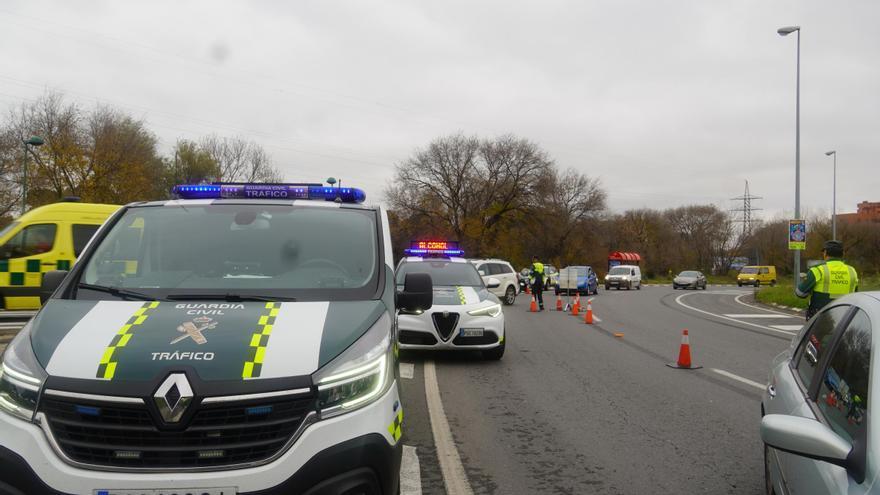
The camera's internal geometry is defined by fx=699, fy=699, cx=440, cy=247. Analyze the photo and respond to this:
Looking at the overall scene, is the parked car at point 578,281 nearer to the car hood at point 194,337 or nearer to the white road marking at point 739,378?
the white road marking at point 739,378

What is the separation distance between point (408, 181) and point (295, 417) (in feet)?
217

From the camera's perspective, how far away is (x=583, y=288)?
38.3 meters

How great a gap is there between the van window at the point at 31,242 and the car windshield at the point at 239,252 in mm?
11415

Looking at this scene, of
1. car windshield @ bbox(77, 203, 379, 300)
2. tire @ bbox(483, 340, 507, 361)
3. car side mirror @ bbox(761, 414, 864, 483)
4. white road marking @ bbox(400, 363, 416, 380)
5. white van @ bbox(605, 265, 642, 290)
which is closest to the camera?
car side mirror @ bbox(761, 414, 864, 483)

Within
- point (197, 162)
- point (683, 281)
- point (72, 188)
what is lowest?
point (683, 281)

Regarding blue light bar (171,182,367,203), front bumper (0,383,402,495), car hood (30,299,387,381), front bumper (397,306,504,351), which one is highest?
blue light bar (171,182,367,203)

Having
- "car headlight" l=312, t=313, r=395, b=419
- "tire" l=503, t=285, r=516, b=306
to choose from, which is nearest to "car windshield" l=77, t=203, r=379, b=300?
"car headlight" l=312, t=313, r=395, b=419

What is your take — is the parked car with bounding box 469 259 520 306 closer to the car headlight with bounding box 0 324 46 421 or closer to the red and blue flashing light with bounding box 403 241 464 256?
the red and blue flashing light with bounding box 403 241 464 256

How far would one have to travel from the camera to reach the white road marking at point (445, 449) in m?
4.86

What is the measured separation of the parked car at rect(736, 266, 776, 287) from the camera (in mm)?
61406

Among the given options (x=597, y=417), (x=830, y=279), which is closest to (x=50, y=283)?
(x=597, y=417)

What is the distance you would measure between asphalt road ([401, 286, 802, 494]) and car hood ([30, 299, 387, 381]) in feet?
6.10

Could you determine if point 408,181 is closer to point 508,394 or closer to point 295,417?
point 508,394

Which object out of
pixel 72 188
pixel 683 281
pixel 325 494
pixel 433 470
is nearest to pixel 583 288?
pixel 683 281
